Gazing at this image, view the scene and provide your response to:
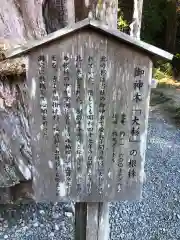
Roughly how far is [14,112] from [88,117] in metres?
1.50

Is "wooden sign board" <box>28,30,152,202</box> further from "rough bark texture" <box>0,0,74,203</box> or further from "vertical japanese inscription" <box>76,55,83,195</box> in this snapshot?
"rough bark texture" <box>0,0,74,203</box>

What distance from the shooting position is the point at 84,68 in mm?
1462

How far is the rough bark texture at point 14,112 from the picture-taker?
8.88ft

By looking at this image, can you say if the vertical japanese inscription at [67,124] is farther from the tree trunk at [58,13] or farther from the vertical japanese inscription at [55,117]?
the tree trunk at [58,13]

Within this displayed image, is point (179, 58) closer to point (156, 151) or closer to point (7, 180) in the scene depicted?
point (156, 151)

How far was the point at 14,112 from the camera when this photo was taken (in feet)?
9.52

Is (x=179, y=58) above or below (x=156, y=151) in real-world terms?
below

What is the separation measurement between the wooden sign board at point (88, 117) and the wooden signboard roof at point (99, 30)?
0.11ft

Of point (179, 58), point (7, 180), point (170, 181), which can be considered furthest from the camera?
point (179, 58)

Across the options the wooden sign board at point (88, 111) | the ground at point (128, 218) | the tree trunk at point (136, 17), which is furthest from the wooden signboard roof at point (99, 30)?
the tree trunk at point (136, 17)

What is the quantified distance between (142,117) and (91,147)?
0.28 metres

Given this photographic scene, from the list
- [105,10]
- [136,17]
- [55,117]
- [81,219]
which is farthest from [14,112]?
[136,17]

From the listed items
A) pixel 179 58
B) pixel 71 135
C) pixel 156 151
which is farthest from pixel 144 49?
pixel 179 58

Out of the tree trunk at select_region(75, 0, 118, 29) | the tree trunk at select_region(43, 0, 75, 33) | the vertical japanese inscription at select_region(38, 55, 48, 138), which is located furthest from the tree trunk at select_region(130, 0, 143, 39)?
the vertical japanese inscription at select_region(38, 55, 48, 138)
